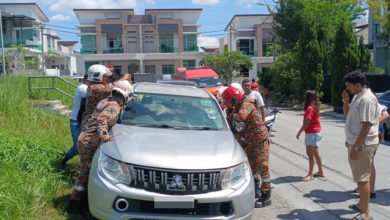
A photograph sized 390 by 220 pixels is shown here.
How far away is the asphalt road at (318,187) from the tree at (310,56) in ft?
40.0

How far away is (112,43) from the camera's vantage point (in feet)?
185

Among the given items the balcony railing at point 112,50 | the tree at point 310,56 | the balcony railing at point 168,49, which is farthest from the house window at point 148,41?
the tree at point 310,56

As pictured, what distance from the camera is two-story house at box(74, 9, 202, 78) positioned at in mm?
55750

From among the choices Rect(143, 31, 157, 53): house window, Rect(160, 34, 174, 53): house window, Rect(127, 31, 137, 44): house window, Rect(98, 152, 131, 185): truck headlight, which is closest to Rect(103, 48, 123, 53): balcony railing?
Rect(127, 31, 137, 44): house window

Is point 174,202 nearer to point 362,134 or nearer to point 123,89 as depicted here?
point 123,89

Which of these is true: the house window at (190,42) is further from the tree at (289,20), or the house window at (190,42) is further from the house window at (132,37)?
the tree at (289,20)

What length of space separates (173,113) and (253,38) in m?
54.7

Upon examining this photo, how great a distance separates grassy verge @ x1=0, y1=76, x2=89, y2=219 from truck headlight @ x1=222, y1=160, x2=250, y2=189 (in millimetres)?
2003

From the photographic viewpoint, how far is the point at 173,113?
5484mm

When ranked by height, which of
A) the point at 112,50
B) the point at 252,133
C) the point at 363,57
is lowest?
→ the point at 252,133

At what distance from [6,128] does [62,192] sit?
2.99m

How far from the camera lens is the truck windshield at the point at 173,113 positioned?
527cm

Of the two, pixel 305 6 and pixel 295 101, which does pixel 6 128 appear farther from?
pixel 305 6

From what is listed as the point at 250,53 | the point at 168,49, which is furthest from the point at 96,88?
the point at 250,53
